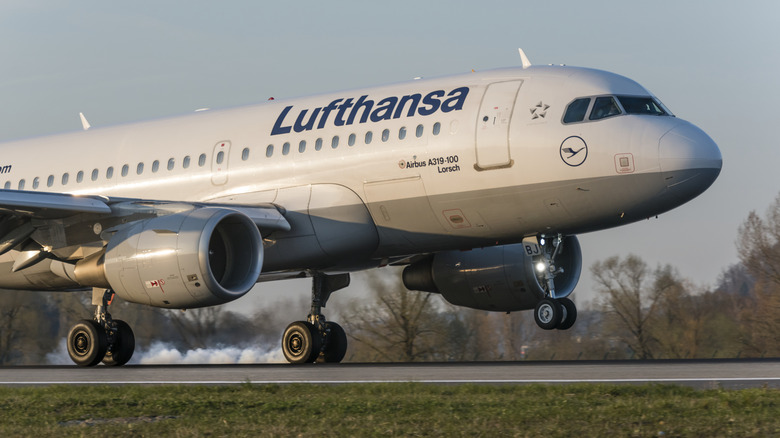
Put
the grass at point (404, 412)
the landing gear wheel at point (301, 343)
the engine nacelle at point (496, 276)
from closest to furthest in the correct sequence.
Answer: the grass at point (404, 412), the landing gear wheel at point (301, 343), the engine nacelle at point (496, 276)

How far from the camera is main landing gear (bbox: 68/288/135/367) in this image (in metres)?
19.6

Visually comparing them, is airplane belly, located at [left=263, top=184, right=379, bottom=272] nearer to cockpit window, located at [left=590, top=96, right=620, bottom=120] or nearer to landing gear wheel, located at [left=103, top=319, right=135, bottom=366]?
landing gear wheel, located at [left=103, top=319, right=135, bottom=366]

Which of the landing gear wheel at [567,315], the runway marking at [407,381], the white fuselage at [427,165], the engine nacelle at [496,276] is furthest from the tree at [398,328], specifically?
the runway marking at [407,381]

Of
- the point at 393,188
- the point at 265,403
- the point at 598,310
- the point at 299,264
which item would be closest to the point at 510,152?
the point at 393,188

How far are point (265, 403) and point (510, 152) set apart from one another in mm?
8001

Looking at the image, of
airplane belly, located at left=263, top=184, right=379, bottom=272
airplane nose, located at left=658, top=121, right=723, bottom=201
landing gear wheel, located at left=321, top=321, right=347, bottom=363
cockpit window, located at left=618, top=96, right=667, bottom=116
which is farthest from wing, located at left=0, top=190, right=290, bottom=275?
airplane nose, located at left=658, top=121, right=723, bottom=201

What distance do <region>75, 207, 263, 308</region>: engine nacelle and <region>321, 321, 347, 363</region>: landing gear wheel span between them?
438cm

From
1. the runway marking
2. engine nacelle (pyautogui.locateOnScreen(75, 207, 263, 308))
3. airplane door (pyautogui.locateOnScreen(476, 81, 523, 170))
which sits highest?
airplane door (pyautogui.locateOnScreen(476, 81, 523, 170))

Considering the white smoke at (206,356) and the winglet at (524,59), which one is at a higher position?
the winglet at (524,59)

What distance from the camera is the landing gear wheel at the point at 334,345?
21656mm

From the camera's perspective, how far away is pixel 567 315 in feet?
58.7

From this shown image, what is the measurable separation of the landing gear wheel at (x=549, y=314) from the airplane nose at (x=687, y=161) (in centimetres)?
266

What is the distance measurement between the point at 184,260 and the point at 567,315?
20.9ft

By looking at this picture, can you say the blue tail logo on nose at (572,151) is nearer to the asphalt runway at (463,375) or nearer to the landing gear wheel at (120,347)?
the asphalt runway at (463,375)
